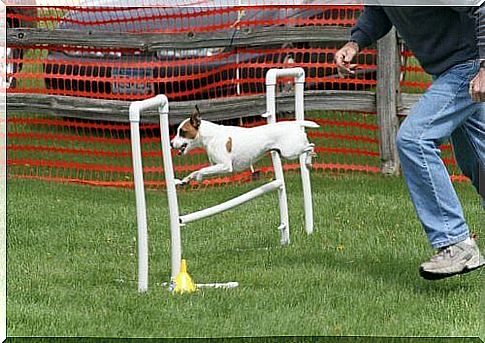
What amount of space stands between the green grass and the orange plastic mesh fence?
1.16 m

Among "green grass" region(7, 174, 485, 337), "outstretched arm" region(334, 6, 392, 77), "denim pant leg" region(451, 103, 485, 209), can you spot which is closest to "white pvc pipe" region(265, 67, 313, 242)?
"green grass" region(7, 174, 485, 337)

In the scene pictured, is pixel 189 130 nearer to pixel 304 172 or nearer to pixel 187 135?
pixel 187 135

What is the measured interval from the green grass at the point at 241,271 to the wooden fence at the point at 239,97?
81 centimetres

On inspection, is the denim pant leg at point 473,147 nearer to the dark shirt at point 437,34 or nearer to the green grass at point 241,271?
the dark shirt at point 437,34

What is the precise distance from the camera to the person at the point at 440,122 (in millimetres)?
4652

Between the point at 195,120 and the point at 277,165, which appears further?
the point at 277,165

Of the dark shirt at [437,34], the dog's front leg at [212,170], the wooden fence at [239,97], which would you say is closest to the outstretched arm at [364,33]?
the dark shirt at [437,34]

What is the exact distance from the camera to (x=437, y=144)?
185 inches

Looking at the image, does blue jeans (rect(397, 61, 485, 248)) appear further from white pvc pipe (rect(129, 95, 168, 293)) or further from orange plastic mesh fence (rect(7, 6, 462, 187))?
orange plastic mesh fence (rect(7, 6, 462, 187))

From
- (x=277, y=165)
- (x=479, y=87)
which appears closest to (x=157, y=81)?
(x=277, y=165)

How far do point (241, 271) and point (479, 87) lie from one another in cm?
172

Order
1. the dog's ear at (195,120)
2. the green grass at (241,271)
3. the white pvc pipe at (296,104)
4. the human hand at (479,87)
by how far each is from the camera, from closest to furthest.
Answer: the human hand at (479,87) → the green grass at (241,271) → the dog's ear at (195,120) → the white pvc pipe at (296,104)

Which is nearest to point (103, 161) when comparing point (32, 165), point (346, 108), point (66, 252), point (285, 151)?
point (32, 165)

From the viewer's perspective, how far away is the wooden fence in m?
8.36
